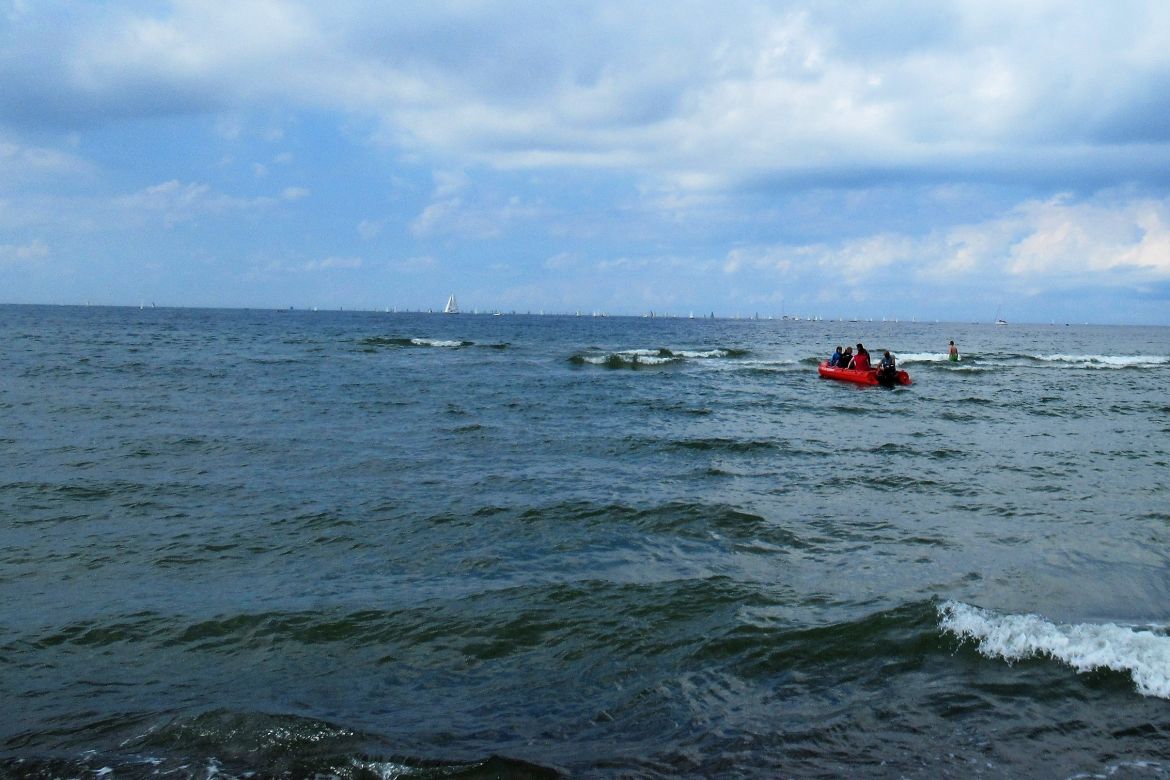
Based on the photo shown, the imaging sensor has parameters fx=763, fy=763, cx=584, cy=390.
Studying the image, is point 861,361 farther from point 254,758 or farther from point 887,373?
point 254,758

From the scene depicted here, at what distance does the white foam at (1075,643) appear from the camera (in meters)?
6.34

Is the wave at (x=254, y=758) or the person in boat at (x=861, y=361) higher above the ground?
the person in boat at (x=861, y=361)

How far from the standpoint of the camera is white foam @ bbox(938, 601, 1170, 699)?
634 cm

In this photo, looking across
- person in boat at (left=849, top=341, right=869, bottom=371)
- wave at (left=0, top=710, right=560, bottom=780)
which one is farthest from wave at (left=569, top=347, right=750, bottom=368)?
wave at (left=0, top=710, right=560, bottom=780)

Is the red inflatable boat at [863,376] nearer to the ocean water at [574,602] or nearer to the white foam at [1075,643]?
the ocean water at [574,602]

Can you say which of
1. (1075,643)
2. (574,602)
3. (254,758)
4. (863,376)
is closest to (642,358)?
(863,376)

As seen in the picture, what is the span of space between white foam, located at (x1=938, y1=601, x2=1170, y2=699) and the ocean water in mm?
29

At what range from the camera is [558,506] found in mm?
11992

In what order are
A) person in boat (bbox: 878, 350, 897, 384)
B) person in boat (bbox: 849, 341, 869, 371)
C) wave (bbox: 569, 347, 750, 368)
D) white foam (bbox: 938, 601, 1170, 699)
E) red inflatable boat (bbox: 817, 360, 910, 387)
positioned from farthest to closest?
wave (bbox: 569, 347, 750, 368) → person in boat (bbox: 849, 341, 869, 371) → red inflatable boat (bbox: 817, 360, 910, 387) → person in boat (bbox: 878, 350, 897, 384) → white foam (bbox: 938, 601, 1170, 699)

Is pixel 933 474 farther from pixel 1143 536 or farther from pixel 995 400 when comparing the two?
pixel 995 400

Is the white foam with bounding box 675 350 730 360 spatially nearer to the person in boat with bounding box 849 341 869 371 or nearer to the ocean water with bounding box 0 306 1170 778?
the person in boat with bounding box 849 341 869 371

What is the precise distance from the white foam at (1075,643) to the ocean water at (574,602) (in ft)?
0.09

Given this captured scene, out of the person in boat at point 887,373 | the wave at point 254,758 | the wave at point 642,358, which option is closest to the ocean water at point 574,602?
the wave at point 254,758

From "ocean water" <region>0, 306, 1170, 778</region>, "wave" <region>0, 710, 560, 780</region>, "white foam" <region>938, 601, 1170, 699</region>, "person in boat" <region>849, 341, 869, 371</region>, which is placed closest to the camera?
"wave" <region>0, 710, 560, 780</region>
